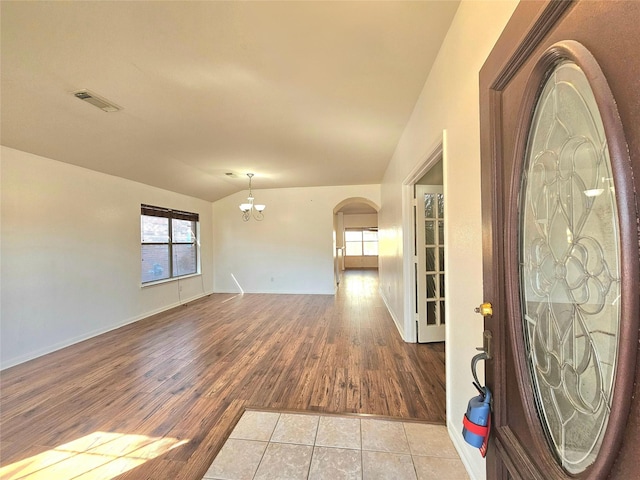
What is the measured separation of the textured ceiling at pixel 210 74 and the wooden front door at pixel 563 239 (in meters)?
1.19

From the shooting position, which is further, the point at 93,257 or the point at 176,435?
the point at 93,257

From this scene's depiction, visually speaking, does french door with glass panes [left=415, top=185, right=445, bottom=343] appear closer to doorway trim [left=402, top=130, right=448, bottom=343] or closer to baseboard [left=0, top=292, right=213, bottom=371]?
doorway trim [left=402, top=130, right=448, bottom=343]

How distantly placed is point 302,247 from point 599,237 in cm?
658

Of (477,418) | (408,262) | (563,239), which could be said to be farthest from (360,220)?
(563,239)

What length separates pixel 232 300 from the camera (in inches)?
252

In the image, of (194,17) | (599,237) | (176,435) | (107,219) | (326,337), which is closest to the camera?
(599,237)

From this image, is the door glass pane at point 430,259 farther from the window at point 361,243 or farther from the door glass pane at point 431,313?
the window at point 361,243

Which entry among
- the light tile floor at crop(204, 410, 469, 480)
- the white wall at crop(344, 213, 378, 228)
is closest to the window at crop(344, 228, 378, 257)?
the white wall at crop(344, 213, 378, 228)

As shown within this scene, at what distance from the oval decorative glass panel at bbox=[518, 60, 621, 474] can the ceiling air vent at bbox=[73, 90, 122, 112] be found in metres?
3.24

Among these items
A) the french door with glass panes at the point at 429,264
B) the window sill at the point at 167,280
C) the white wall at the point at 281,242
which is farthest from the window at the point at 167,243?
the french door with glass panes at the point at 429,264

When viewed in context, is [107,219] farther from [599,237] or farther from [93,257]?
[599,237]

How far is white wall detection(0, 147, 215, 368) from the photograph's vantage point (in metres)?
3.13

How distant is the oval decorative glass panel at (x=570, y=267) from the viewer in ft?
1.90

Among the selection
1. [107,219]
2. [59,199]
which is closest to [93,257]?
[107,219]
